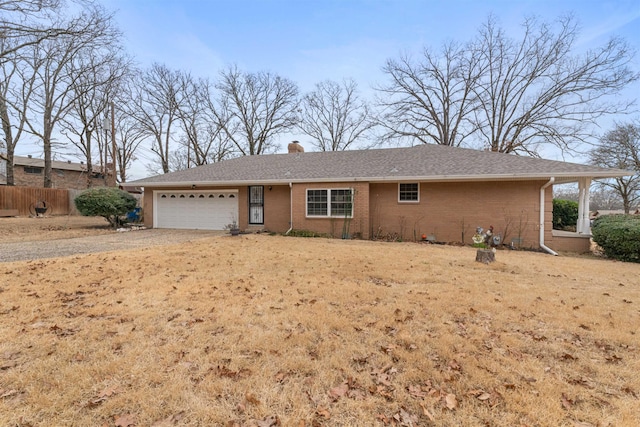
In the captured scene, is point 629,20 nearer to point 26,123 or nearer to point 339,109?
point 339,109

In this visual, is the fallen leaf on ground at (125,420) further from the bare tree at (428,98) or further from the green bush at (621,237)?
the bare tree at (428,98)

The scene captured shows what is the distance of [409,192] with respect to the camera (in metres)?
11.8

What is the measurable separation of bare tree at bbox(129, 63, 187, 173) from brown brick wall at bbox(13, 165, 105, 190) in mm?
10973

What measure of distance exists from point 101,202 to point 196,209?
3.96m

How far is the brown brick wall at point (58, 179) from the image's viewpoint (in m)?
31.8

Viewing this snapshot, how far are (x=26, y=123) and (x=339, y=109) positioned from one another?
2480cm

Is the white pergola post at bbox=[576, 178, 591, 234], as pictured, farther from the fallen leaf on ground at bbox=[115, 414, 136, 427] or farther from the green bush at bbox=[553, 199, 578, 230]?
the fallen leaf on ground at bbox=[115, 414, 136, 427]

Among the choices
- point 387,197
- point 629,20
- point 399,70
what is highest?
point 399,70

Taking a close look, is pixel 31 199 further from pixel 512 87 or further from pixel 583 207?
pixel 512 87

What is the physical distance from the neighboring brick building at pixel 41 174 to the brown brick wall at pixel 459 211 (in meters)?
30.8

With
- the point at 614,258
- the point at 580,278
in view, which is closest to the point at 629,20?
the point at 614,258

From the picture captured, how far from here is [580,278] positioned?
6.00 meters

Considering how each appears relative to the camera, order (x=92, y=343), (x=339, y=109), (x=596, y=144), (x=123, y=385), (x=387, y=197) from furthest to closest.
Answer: (x=339, y=109), (x=596, y=144), (x=387, y=197), (x=92, y=343), (x=123, y=385)

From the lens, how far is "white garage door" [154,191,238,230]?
1416 cm
